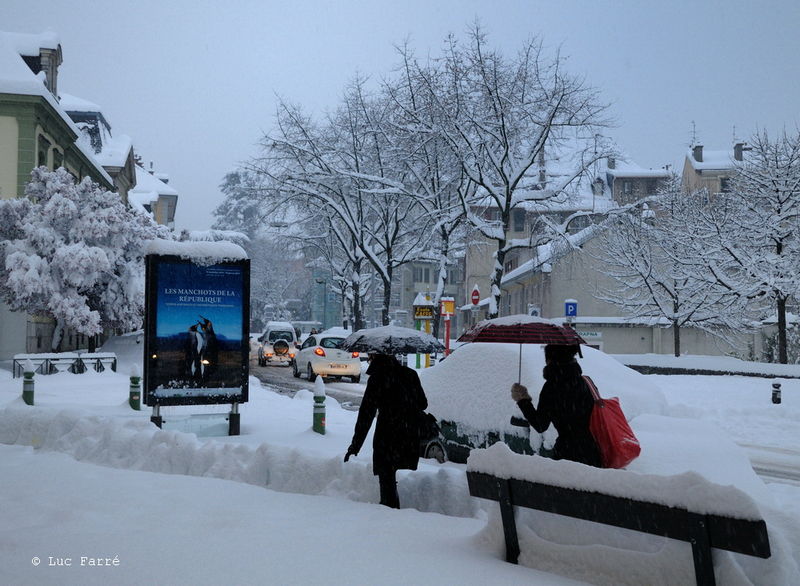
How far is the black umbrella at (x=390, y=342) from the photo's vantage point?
6.83 m

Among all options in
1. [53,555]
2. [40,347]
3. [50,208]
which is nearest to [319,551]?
[53,555]

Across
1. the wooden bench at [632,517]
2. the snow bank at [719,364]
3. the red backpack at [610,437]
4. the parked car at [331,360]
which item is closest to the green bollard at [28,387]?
the parked car at [331,360]

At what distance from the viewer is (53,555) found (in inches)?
195

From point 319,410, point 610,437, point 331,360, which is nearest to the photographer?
point 610,437

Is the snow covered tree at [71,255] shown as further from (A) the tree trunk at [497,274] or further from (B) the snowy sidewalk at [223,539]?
(B) the snowy sidewalk at [223,539]

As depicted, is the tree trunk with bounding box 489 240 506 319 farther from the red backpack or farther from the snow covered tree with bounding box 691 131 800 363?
the red backpack

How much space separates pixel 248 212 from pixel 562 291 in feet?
199

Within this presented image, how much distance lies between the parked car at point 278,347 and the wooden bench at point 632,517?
2931cm

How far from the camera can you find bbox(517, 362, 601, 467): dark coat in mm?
5320

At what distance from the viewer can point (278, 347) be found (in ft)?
110

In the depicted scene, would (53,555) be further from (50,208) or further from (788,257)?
(788,257)

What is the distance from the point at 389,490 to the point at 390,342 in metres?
1.37

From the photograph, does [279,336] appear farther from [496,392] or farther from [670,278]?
[496,392]

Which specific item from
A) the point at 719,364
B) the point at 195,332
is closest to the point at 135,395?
the point at 195,332
